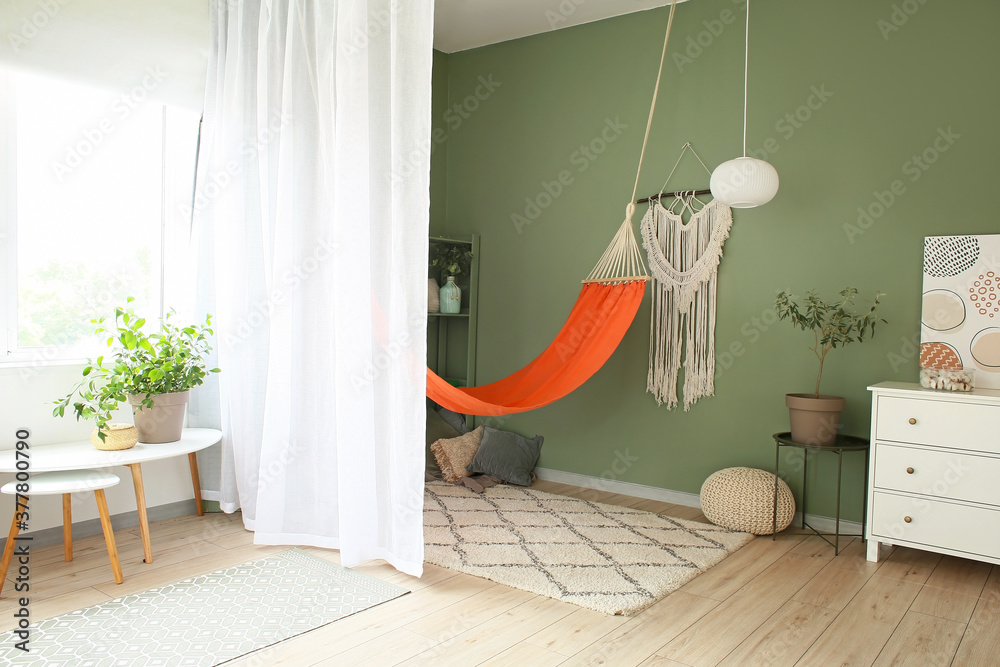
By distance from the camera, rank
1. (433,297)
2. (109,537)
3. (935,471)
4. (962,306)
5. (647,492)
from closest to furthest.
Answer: (109,537)
(935,471)
(962,306)
(647,492)
(433,297)

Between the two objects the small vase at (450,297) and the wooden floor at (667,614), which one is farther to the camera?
the small vase at (450,297)

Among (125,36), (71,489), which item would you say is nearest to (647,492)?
(71,489)

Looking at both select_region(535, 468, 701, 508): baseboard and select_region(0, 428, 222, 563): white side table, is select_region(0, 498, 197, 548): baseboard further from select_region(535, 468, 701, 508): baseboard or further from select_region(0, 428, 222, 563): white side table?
select_region(535, 468, 701, 508): baseboard

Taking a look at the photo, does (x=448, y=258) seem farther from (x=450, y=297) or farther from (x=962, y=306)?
(x=962, y=306)

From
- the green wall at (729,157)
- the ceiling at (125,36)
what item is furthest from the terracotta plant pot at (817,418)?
the ceiling at (125,36)

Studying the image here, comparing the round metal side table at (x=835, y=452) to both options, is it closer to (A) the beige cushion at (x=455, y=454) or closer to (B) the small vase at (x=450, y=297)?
(A) the beige cushion at (x=455, y=454)

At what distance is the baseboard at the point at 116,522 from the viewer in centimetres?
282

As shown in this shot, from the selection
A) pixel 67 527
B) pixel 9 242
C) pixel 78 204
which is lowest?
pixel 67 527

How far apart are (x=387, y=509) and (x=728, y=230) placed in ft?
6.67

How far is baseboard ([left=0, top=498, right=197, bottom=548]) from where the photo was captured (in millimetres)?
2816

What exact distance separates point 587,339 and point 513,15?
183 centimetres

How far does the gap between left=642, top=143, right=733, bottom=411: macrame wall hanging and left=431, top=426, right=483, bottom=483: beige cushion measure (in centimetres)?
103

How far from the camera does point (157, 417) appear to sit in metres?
2.82

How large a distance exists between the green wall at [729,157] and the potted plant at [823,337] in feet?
0.21
